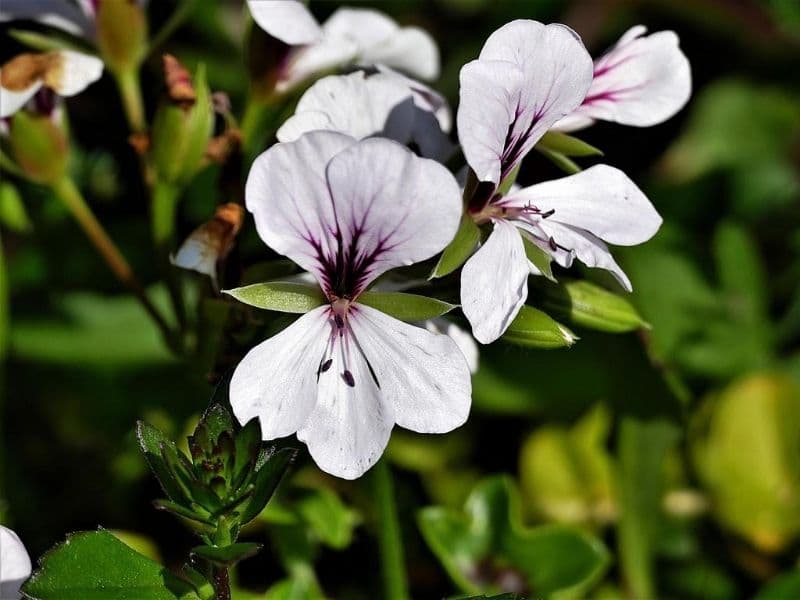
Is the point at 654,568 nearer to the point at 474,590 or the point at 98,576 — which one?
the point at 474,590

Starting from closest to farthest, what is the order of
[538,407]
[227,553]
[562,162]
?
[227,553]
[562,162]
[538,407]

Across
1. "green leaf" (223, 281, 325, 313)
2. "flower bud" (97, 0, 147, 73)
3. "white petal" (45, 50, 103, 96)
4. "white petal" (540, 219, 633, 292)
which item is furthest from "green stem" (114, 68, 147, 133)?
"white petal" (540, 219, 633, 292)

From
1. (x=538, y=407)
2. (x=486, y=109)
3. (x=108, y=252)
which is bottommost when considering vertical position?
(x=538, y=407)

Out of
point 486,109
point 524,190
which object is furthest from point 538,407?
point 486,109

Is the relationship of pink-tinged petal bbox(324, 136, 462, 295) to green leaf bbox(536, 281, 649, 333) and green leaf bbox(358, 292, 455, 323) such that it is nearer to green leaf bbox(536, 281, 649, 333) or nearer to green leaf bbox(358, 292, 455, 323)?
green leaf bbox(358, 292, 455, 323)

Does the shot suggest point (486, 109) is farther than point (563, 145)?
No

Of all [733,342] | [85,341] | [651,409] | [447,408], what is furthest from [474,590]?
[85,341]

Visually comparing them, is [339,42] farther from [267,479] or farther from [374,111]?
[267,479]
